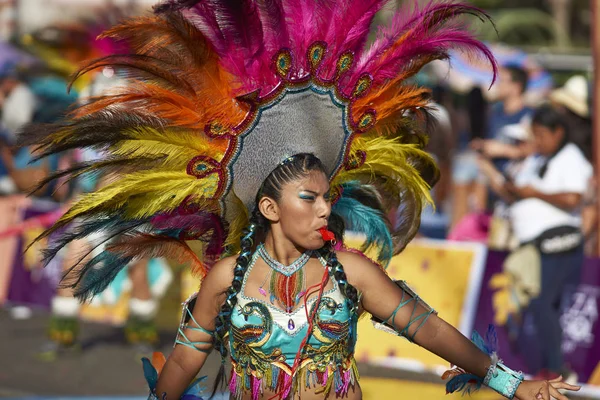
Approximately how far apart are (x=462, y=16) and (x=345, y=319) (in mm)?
1367

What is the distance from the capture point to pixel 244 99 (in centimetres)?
366

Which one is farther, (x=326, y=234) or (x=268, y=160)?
(x=268, y=160)

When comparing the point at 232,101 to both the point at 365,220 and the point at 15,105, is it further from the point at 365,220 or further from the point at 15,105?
the point at 15,105

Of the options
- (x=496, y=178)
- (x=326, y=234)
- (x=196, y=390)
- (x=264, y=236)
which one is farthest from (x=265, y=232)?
(x=496, y=178)

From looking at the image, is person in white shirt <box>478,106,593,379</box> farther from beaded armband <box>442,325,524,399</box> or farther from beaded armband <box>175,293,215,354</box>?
beaded armband <box>175,293,215,354</box>

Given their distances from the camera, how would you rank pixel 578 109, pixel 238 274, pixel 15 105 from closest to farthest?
pixel 238 274
pixel 578 109
pixel 15 105

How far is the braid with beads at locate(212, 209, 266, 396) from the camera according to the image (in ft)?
12.4

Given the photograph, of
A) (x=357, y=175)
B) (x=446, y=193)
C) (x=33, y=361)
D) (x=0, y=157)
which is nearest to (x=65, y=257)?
(x=33, y=361)

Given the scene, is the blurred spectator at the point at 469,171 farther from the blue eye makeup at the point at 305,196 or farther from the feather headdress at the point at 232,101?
the blue eye makeup at the point at 305,196

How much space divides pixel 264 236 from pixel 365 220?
0.62 meters

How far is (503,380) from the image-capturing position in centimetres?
380

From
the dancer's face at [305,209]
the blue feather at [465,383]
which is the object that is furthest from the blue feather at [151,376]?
the blue feather at [465,383]

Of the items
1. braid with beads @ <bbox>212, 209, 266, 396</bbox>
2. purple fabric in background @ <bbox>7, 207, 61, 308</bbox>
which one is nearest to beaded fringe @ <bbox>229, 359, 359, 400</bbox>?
braid with beads @ <bbox>212, 209, 266, 396</bbox>

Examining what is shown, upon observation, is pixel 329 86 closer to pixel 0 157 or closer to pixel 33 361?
pixel 33 361
